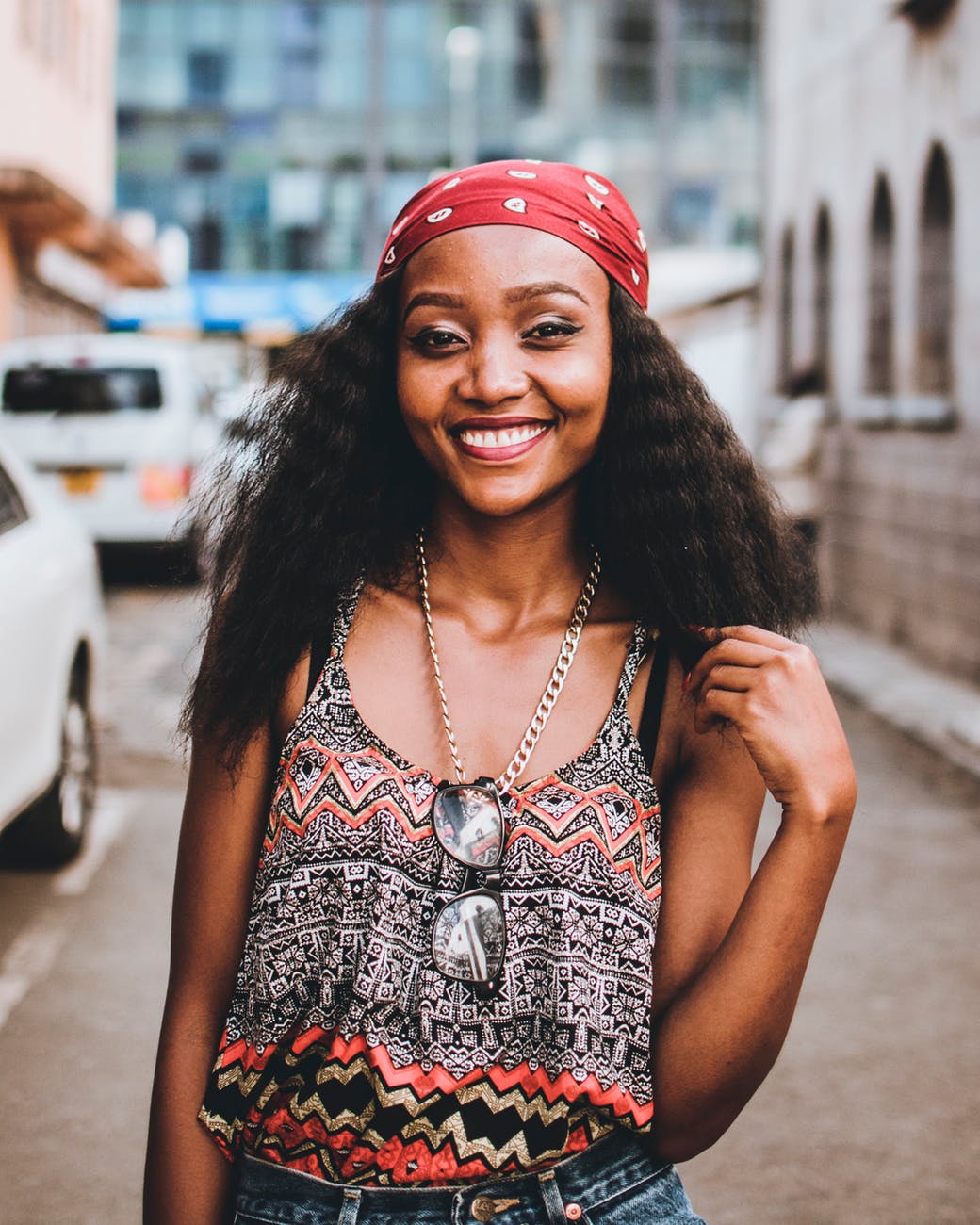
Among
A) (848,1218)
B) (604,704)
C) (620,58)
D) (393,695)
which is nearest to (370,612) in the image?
(393,695)

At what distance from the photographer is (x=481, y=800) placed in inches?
67.4

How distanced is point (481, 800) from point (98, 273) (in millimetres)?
31136

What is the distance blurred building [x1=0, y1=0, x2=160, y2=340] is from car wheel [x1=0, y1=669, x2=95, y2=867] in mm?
13085

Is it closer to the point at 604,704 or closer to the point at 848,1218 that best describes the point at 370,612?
the point at 604,704

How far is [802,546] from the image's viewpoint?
2160mm

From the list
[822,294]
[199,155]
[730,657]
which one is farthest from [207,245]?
[730,657]

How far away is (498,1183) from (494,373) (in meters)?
0.86

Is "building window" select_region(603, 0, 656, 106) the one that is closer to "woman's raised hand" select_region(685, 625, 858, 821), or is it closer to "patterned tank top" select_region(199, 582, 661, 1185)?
"woman's raised hand" select_region(685, 625, 858, 821)

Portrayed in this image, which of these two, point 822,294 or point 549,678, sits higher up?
point 822,294

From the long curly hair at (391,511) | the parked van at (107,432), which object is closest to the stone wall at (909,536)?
the parked van at (107,432)

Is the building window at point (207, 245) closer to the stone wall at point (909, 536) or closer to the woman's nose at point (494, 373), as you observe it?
the stone wall at point (909, 536)

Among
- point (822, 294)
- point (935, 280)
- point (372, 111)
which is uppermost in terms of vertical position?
point (372, 111)

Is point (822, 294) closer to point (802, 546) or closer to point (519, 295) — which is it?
point (802, 546)

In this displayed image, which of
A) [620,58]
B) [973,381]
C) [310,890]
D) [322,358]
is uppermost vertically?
[620,58]
